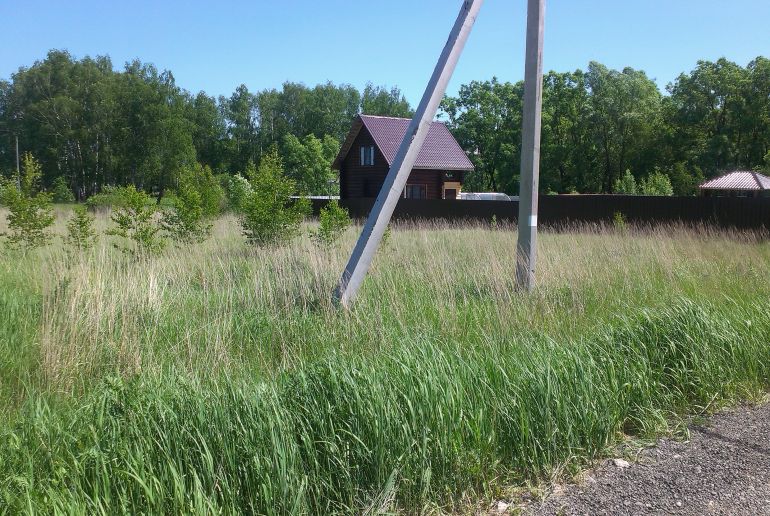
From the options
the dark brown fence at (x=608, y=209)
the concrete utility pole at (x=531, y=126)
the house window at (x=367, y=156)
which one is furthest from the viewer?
the house window at (x=367, y=156)

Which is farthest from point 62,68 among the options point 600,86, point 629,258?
point 629,258

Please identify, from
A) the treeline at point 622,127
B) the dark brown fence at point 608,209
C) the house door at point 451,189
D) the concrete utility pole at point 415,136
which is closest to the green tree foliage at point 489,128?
the treeline at point 622,127

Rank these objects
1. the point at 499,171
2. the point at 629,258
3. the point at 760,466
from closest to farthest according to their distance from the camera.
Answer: the point at 760,466, the point at 629,258, the point at 499,171

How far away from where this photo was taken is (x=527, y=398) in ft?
13.2

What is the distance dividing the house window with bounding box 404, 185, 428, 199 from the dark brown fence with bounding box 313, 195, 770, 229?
4.90m

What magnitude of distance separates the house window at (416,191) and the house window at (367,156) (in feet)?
8.22

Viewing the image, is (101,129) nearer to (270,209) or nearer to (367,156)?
(367,156)

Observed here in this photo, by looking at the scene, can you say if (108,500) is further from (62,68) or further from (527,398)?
(62,68)

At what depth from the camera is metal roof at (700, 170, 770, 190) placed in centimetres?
3325

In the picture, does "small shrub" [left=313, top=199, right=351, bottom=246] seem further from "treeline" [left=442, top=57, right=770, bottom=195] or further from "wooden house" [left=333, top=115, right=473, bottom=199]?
"treeline" [left=442, top=57, right=770, bottom=195]

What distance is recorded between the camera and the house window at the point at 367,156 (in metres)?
36.8

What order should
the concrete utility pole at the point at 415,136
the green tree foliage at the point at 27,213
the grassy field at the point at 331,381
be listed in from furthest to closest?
the green tree foliage at the point at 27,213 < the concrete utility pole at the point at 415,136 < the grassy field at the point at 331,381

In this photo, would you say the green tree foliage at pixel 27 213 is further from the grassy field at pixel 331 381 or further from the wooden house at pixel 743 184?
the wooden house at pixel 743 184

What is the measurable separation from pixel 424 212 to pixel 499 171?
27587mm
